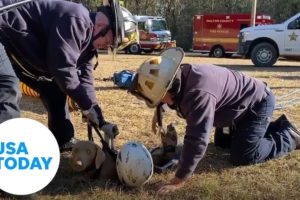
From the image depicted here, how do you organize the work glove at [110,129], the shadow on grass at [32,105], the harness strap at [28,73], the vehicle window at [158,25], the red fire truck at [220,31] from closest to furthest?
1. the work glove at [110,129]
2. the harness strap at [28,73]
3. the shadow on grass at [32,105]
4. the red fire truck at [220,31]
5. the vehicle window at [158,25]

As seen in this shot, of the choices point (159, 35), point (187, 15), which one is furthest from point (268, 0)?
point (159, 35)

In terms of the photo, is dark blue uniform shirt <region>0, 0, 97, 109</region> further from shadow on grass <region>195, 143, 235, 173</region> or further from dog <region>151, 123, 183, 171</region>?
shadow on grass <region>195, 143, 235, 173</region>

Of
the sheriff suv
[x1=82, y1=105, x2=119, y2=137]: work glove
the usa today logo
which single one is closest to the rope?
[x1=82, y1=105, x2=119, y2=137]: work glove

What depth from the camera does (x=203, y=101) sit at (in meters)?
3.74

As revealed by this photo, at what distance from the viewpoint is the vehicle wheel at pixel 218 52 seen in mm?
27719

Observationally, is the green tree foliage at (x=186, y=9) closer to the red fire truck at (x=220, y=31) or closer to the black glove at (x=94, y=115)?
the red fire truck at (x=220, y=31)

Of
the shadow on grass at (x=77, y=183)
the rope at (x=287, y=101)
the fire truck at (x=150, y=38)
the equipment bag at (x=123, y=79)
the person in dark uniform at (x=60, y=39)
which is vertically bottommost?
the fire truck at (x=150, y=38)

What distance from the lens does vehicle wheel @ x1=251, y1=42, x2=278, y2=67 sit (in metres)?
16.0

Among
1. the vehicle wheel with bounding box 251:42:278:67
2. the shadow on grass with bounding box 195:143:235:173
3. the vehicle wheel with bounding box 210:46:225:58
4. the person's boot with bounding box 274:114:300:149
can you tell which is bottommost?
the vehicle wheel with bounding box 210:46:225:58

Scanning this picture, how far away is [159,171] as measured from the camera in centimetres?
427

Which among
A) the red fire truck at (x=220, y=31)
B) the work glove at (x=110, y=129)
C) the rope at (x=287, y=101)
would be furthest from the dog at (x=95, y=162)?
the red fire truck at (x=220, y=31)

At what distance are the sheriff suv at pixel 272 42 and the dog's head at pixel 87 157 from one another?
12575mm

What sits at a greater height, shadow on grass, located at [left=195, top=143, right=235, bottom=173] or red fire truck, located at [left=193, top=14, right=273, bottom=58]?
shadow on grass, located at [left=195, top=143, right=235, bottom=173]

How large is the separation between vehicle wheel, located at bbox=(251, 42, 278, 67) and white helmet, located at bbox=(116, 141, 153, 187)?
41.6 feet
